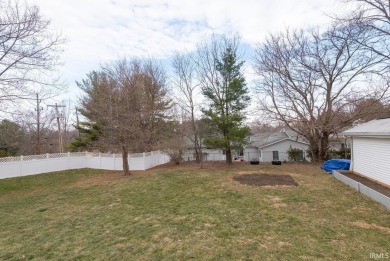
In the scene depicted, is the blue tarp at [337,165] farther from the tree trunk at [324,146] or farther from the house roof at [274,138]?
the house roof at [274,138]

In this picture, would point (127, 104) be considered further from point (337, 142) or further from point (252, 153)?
point (337, 142)

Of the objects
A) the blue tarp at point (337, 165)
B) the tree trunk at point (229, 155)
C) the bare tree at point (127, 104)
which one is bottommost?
the blue tarp at point (337, 165)

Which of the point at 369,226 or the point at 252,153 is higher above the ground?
the point at 369,226

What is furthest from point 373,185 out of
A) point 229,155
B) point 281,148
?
point 281,148

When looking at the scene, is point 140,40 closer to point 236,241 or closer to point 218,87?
point 218,87

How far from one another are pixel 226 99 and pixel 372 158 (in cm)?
842

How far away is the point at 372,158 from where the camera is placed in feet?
26.9

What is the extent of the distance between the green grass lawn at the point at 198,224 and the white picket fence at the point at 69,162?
4908 millimetres

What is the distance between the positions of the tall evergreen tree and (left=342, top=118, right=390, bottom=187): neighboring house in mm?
6065

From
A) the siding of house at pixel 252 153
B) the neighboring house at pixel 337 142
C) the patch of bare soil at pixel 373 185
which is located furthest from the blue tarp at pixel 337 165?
the siding of house at pixel 252 153

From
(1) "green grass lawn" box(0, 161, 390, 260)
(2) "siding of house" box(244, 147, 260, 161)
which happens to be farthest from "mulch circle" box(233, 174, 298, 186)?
(2) "siding of house" box(244, 147, 260, 161)

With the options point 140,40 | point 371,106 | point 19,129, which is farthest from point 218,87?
point 19,129

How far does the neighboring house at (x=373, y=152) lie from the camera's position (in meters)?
7.21

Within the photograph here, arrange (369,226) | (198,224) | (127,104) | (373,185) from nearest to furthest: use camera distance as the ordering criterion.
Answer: (369,226) < (198,224) < (373,185) < (127,104)
